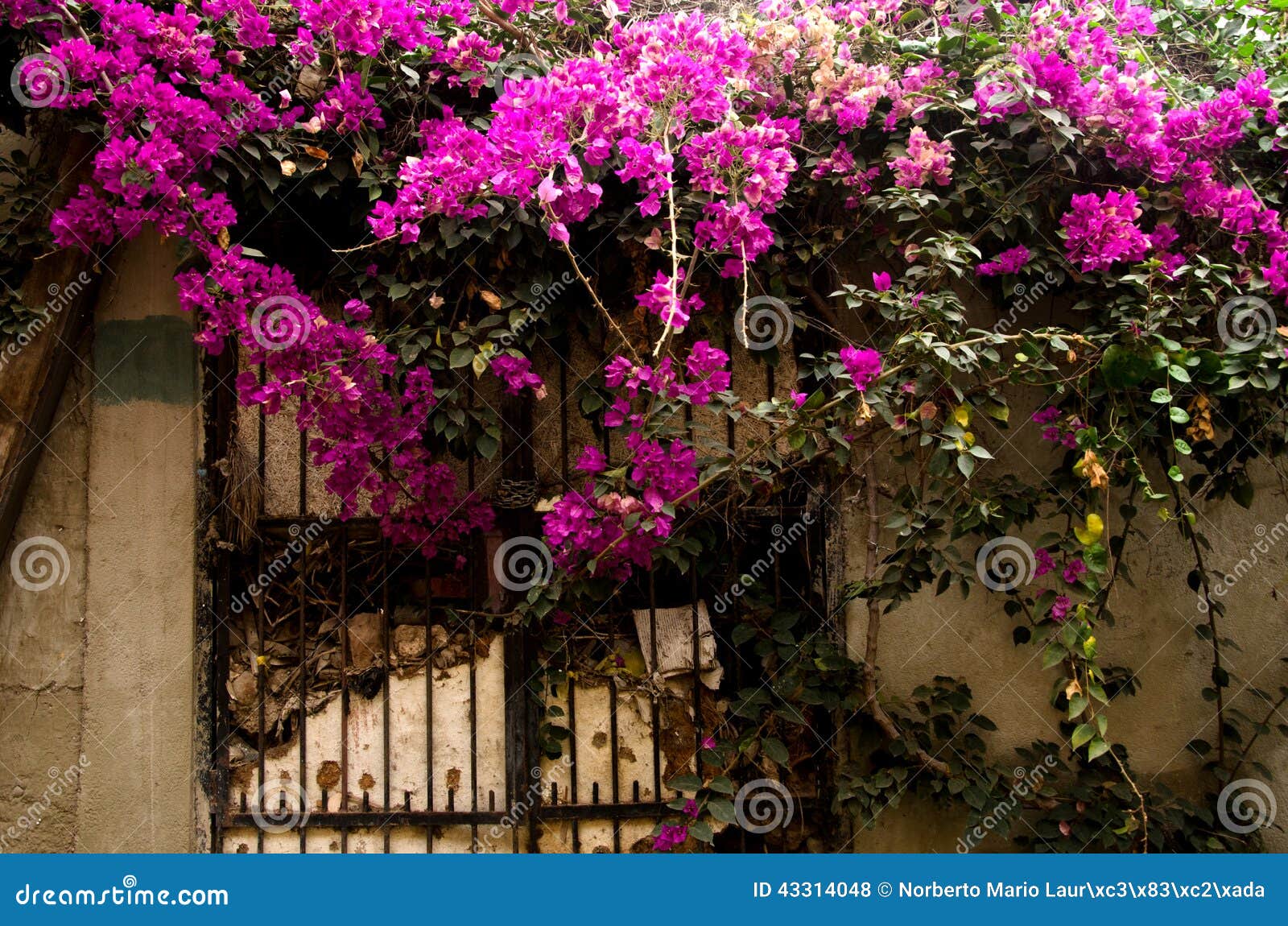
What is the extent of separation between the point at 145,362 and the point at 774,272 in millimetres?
2015

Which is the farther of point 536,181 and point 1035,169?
point 1035,169

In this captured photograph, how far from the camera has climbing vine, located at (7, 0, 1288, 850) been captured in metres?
2.72

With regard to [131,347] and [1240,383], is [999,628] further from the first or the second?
[131,347]

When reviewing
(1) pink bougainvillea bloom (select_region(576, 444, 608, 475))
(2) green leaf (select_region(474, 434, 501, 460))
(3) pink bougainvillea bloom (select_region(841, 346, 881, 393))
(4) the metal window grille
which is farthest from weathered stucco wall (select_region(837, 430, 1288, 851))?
(2) green leaf (select_region(474, 434, 501, 460))

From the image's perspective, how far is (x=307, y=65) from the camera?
2.86m

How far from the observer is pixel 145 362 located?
125 inches

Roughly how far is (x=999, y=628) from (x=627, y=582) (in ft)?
4.06

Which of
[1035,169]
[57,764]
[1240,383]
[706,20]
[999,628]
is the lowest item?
[57,764]

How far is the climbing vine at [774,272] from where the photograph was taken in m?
2.72

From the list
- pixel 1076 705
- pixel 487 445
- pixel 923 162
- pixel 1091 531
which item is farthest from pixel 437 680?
pixel 923 162

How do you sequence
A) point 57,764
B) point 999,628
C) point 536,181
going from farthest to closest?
point 999,628, point 57,764, point 536,181

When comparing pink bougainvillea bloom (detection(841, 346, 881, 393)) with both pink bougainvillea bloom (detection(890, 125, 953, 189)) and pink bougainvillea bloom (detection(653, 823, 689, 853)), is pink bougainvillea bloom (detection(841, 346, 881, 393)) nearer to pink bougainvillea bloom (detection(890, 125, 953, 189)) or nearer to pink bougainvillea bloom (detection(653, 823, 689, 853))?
pink bougainvillea bloom (detection(890, 125, 953, 189))

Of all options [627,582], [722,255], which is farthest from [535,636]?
[722,255]

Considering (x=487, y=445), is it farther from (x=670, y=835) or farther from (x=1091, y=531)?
(x=1091, y=531)
